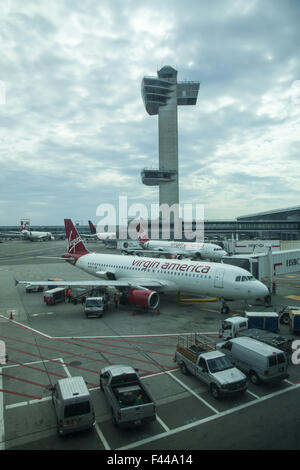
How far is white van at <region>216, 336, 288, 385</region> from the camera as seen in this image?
1455 centimetres

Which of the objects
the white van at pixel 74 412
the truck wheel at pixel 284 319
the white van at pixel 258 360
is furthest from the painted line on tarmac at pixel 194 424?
the truck wheel at pixel 284 319

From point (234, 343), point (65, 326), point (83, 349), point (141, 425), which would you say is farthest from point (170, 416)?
point (65, 326)

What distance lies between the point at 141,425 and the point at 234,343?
7371 mm

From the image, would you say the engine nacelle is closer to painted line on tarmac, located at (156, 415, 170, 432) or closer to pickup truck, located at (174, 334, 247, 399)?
pickup truck, located at (174, 334, 247, 399)

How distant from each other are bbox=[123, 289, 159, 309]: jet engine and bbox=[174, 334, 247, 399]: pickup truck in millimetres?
11041

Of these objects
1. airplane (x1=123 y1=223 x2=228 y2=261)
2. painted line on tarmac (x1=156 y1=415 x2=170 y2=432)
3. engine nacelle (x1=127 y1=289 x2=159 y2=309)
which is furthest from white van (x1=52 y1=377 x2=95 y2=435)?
airplane (x1=123 y1=223 x2=228 y2=261)

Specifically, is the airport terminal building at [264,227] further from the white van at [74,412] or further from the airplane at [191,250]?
the white van at [74,412]

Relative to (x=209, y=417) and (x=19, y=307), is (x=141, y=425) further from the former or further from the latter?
(x=19, y=307)

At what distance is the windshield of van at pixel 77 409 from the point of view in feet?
36.0

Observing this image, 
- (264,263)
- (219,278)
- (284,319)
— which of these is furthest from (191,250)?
(284,319)

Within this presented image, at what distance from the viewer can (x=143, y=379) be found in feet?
51.6

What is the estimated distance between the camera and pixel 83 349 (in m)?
19.8
